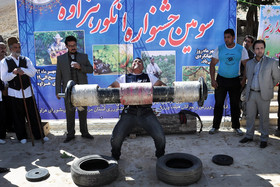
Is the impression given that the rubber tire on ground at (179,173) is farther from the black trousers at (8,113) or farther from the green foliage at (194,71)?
the black trousers at (8,113)

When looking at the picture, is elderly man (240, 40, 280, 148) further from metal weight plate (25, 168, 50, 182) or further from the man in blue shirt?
metal weight plate (25, 168, 50, 182)

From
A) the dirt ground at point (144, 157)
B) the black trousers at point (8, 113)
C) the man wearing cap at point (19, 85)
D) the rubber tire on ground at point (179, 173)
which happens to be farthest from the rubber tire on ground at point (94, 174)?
the black trousers at point (8, 113)

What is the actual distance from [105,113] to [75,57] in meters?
1.91

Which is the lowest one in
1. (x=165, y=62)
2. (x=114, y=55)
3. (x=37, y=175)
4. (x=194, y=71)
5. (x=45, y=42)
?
(x=37, y=175)

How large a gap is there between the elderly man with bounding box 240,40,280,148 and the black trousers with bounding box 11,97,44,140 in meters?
4.86

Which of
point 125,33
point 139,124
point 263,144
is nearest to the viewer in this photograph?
point 139,124

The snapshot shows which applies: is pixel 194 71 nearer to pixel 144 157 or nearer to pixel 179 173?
pixel 144 157

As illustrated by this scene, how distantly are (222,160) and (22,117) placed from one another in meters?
4.52

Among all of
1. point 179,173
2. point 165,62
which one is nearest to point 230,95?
point 165,62

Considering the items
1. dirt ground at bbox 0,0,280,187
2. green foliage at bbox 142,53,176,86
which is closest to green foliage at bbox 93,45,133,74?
green foliage at bbox 142,53,176,86

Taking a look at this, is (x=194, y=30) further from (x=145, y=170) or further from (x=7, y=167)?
(x=7, y=167)

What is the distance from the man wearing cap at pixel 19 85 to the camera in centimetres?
543

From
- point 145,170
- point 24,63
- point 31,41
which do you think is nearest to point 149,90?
point 145,170

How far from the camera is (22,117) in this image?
5852mm
